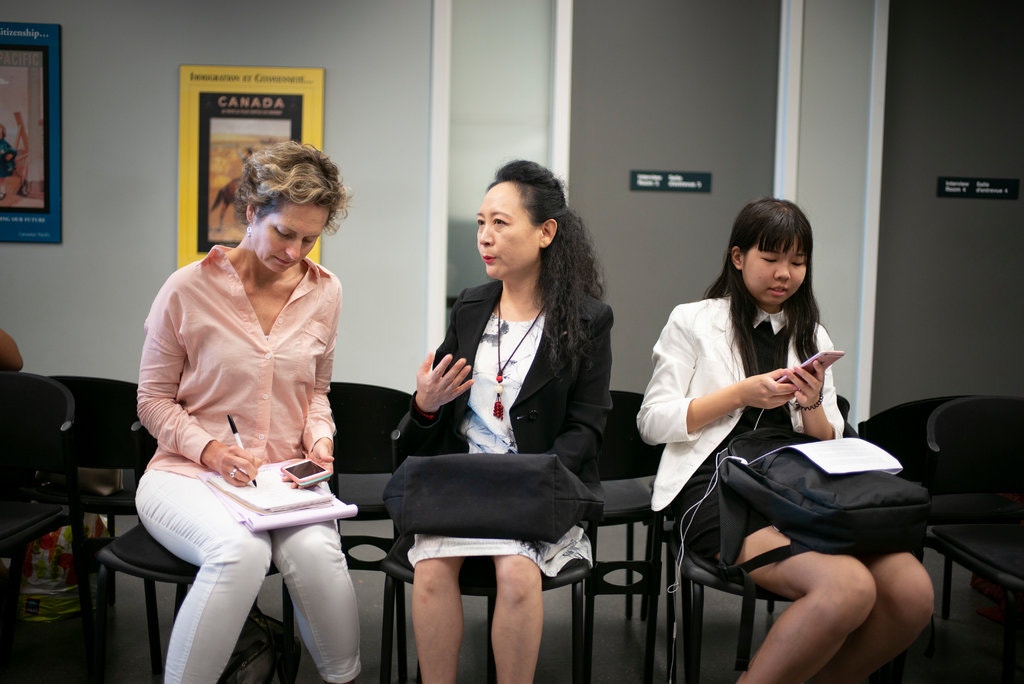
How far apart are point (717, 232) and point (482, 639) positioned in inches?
100

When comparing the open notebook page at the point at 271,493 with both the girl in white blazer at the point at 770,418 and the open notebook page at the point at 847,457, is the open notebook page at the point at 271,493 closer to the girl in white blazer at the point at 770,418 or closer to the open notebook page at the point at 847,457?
the girl in white blazer at the point at 770,418

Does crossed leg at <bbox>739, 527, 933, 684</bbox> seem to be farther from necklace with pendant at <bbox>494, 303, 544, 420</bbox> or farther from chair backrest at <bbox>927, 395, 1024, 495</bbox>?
necklace with pendant at <bbox>494, 303, 544, 420</bbox>

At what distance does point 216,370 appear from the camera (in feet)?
7.49

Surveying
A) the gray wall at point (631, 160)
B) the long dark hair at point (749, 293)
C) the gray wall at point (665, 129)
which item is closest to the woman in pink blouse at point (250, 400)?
the long dark hair at point (749, 293)

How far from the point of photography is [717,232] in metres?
4.48

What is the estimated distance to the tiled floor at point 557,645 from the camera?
103 inches

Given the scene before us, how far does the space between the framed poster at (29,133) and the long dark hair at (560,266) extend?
2857 mm

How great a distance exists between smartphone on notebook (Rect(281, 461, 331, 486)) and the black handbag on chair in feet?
0.84

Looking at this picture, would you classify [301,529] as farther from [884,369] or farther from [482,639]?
[884,369]

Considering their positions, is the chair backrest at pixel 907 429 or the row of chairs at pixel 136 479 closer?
the row of chairs at pixel 136 479

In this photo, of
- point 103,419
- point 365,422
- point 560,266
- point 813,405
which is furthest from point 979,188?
point 103,419

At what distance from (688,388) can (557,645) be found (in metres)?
1.06

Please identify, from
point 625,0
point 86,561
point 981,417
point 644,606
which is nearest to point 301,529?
point 86,561

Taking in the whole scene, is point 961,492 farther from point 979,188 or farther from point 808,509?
point 979,188
